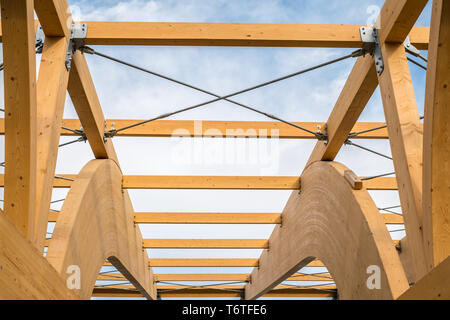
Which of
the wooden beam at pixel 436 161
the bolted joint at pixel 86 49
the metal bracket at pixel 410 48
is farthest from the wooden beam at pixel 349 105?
the bolted joint at pixel 86 49

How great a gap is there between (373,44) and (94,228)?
4.26 meters

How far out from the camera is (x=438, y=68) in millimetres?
3586

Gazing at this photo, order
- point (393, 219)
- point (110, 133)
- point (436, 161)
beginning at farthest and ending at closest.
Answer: point (393, 219) < point (110, 133) < point (436, 161)

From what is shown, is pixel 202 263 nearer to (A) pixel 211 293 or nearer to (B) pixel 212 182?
(A) pixel 211 293

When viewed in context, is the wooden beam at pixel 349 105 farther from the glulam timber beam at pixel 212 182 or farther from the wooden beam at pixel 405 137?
the glulam timber beam at pixel 212 182

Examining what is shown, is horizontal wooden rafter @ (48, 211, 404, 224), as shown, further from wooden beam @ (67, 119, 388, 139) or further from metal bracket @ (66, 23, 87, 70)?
metal bracket @ (66, 23, 87, 70)

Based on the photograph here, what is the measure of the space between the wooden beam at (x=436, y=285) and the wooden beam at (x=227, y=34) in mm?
2659

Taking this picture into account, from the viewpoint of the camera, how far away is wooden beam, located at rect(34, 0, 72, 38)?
14.0 feet

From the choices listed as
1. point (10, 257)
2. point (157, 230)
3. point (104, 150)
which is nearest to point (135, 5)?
point (104, 150)

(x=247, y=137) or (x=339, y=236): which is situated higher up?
(x=247, y=137)

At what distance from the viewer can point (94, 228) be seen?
671 centimetres

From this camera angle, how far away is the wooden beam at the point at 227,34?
4.93 m

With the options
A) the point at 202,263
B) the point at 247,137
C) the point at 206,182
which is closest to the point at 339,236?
the point at 247,137

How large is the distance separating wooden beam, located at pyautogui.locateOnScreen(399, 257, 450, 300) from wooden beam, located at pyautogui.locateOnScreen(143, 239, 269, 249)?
7842 mm
